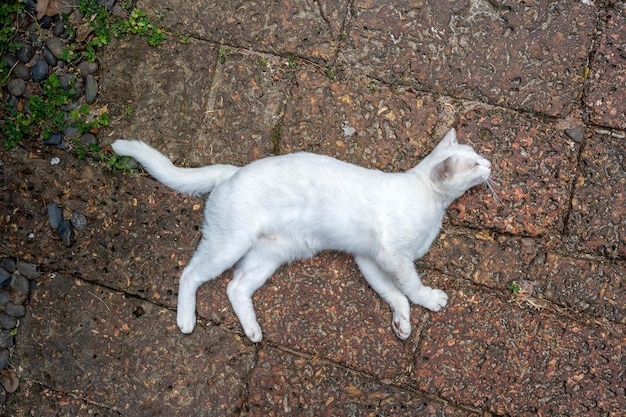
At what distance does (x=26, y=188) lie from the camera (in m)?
3.24

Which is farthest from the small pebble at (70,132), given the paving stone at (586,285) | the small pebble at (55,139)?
the paving stone at (586,285)

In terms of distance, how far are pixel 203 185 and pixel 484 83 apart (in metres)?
1.57

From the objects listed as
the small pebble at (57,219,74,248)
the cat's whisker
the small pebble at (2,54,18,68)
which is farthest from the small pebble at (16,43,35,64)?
the cat's whisker

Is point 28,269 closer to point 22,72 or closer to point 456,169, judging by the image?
point 22,72

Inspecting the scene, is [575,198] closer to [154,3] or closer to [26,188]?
[154,3]

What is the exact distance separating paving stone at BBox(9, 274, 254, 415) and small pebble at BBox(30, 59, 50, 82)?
1.14 m

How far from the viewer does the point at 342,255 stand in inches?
124

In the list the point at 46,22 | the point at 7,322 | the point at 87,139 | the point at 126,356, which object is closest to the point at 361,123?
the point at 87,139

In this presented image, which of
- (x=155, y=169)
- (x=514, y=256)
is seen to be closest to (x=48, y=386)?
(x=155, y=169)

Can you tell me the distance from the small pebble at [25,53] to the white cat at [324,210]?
84cm

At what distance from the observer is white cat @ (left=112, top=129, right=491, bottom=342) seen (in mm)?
2783

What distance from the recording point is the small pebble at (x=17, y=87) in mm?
3320

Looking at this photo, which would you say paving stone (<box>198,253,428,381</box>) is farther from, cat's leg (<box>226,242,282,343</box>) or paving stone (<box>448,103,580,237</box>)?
paving stone (<box>448,103,580,237</box>)

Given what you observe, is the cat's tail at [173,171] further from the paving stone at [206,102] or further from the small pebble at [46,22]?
the small pebble at [46,22]
